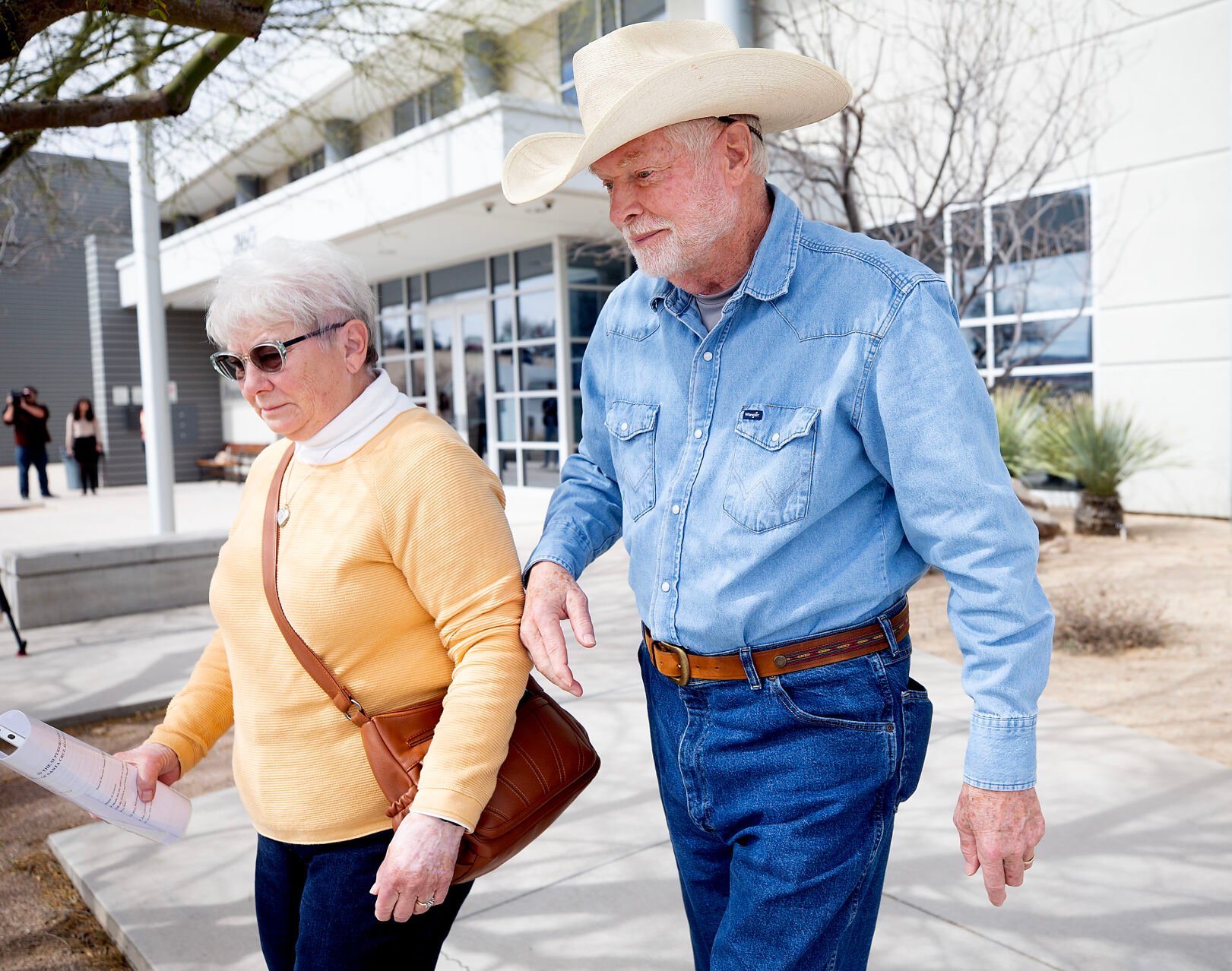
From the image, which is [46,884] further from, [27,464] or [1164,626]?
[27,464]

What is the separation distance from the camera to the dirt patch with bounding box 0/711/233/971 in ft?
9.92

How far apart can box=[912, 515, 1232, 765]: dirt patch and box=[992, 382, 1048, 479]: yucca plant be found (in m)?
0.80

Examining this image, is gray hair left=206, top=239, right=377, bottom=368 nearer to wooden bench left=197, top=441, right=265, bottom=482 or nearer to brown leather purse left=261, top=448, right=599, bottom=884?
brown leather purse left=261, top=448, right=599, bottom=884

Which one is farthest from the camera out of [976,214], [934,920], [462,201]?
[462,201]

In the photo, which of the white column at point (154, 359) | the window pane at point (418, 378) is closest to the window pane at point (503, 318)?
the window pane at point (418, 378)

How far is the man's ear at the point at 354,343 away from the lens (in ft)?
6.15

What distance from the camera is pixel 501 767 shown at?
1.71 metres

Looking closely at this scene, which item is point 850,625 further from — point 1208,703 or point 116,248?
point 116,248

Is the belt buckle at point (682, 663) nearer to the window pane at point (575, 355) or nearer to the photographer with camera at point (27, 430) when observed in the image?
the window pane at point (575, 355)

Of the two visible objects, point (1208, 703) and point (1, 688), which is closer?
point (1208, 703)

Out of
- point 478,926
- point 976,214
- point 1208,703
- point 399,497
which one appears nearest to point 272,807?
point 399,497

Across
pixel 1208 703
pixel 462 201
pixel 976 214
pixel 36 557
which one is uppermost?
pixel 462 201

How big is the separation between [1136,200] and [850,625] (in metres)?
10.4

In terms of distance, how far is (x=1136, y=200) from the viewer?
1034 cm
